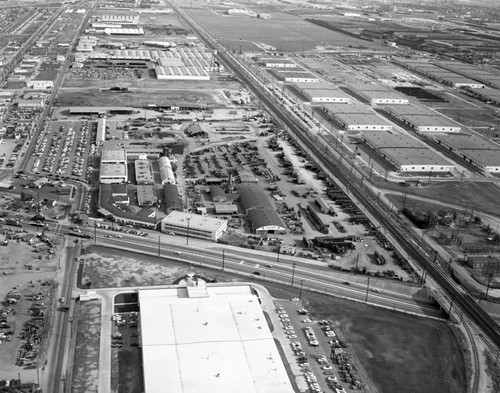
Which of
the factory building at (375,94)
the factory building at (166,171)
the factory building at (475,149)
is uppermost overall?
the factory building at (375,94)

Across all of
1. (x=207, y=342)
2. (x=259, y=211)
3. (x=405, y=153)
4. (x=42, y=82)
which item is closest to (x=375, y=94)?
(x=405, y=153)

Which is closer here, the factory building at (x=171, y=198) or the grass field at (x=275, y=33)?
the factory building at (x=171, y=198)

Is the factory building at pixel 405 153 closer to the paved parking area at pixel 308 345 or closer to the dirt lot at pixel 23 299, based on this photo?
the paved parking area at pixel 308 345

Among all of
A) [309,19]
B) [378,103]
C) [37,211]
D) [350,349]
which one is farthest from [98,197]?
[309,19]

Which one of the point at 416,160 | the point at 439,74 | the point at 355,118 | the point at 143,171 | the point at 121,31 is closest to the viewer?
the point at 143,171

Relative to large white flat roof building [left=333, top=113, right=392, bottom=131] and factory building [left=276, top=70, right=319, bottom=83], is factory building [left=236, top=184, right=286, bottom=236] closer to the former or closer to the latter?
large white flat roof building [left=333, top=113, right=392, bottom=131]

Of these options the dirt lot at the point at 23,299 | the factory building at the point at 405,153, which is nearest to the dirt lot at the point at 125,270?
the dirt lot at the point at 23,299

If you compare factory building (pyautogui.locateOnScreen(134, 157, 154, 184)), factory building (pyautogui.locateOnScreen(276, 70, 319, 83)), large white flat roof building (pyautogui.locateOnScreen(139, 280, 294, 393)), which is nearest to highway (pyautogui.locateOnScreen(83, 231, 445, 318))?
large white flat roof building (pyautogui.locateOnScreen(139, 280, 294, 393))

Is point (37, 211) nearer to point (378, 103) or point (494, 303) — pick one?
point (494, 303)

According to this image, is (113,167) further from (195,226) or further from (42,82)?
(42,82)
